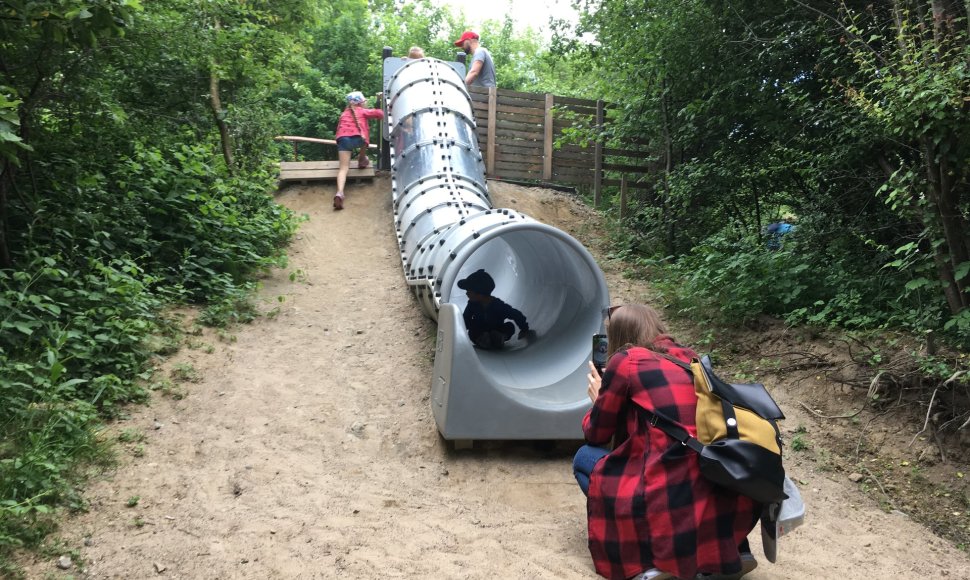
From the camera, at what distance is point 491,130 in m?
11.4

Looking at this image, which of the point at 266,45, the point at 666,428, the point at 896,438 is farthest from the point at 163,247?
the point at 896,438

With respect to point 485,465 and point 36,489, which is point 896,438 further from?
point 36,489

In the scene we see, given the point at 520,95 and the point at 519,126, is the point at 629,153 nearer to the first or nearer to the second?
the point at 519,126

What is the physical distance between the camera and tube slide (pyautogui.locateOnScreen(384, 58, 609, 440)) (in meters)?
4.44

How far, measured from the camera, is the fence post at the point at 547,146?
11.6 m

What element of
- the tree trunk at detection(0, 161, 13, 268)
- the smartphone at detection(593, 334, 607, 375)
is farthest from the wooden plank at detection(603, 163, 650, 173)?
the tree trunk at detection(0, 161, 13, 268)

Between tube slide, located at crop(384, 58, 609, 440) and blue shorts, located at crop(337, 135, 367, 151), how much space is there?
837 millimetres

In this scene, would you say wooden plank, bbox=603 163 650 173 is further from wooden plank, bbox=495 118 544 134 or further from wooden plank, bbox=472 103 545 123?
wooden plank, bbox=472 103 545 123

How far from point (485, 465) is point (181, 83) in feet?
17.0

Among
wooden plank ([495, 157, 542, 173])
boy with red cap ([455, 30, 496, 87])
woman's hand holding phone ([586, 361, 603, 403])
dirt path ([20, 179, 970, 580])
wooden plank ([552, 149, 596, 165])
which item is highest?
boy with red cap ([455, 30, 496, 87])

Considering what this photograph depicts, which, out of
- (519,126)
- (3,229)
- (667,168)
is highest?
(519,126)

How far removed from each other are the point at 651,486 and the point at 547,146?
31.2 feet

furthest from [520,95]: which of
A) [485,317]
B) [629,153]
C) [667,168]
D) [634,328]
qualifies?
[634,328]

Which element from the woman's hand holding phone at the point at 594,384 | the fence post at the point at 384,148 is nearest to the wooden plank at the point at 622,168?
the fence post at the point at 384,148
